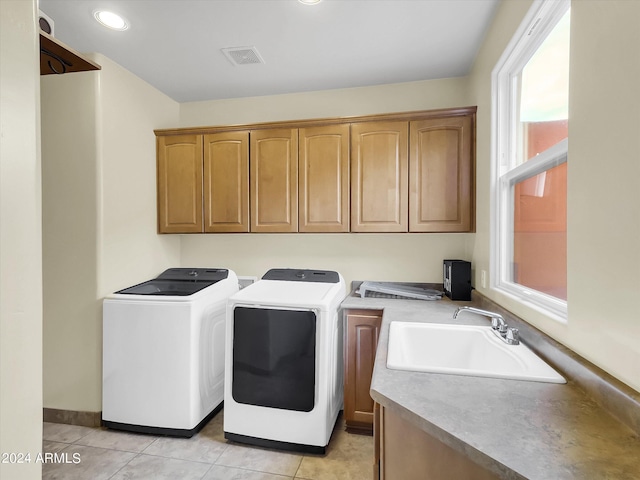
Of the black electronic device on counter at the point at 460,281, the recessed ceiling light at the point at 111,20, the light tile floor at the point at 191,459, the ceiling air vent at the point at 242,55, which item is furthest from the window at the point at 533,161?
the recessed ceiling light at the point at 111,20

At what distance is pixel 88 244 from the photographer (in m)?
2.28

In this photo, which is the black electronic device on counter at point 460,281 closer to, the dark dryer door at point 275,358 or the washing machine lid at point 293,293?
the washing machine lid at point 293,293

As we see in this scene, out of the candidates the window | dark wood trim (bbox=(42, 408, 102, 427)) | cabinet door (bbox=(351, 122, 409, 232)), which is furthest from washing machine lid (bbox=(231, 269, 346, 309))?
dark wood trim (bbox=(42, 408, 102, 427))

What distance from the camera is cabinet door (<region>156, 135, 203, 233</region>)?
2.73 m

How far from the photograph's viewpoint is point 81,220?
7.51 ft

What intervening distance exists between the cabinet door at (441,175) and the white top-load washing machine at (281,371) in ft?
3.23

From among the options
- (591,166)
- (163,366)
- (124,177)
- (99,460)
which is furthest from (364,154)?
(99,460)

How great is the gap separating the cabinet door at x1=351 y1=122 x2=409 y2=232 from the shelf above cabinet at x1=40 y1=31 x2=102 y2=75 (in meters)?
1.66

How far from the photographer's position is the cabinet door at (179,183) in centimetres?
273

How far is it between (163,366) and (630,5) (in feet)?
8.81

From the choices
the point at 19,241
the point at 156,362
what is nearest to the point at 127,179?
the point at 156,362

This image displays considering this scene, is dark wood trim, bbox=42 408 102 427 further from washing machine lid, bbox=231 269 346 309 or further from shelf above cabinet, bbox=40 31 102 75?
shelf above cabinet, bbox=40 31 102 75

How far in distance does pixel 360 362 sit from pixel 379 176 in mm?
1334

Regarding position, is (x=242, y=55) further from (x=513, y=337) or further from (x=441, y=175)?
(x=513, y=337)
